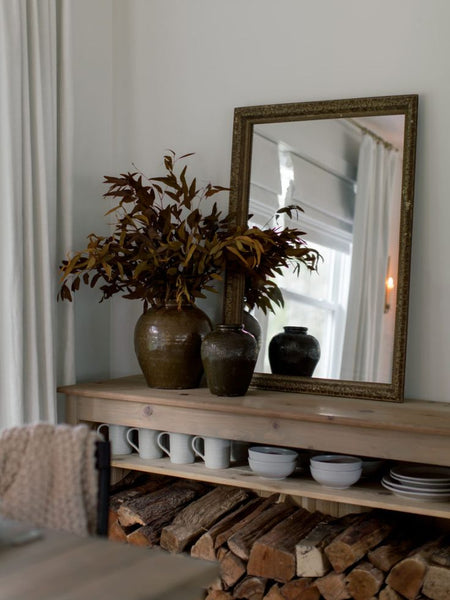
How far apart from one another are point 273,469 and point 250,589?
1.15 feet

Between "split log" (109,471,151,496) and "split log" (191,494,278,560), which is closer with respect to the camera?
"split log" (191,494,278,560)

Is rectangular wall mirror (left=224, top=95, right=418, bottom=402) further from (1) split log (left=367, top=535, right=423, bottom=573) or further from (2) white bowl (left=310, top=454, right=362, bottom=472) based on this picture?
(1) split log (left=367, top=535, right=423, bottom=573)

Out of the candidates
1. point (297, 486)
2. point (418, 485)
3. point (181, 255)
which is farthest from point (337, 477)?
point (181, 255)

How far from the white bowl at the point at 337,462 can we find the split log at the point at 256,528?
0.22 meters

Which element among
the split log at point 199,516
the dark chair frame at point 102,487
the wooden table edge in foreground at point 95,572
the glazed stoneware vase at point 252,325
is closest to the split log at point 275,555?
the split log at point 199,516

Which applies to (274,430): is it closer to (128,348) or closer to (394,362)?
(394,362)

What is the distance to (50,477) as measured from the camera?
1.47 meters

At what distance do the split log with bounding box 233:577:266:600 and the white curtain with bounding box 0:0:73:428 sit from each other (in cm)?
82

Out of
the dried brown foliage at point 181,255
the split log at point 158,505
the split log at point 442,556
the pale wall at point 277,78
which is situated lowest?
the split log at point 158,505


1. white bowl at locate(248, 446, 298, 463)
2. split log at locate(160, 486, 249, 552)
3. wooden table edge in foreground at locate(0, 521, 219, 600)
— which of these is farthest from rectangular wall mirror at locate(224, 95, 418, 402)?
wooden table edge in foreground at locate(0, 521, 219, 600)

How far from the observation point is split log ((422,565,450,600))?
6.61ft

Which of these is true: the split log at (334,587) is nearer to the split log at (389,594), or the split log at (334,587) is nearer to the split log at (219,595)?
the split log at (389,594)

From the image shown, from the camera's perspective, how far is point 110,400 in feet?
8.36

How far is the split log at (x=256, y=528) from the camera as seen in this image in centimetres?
225
